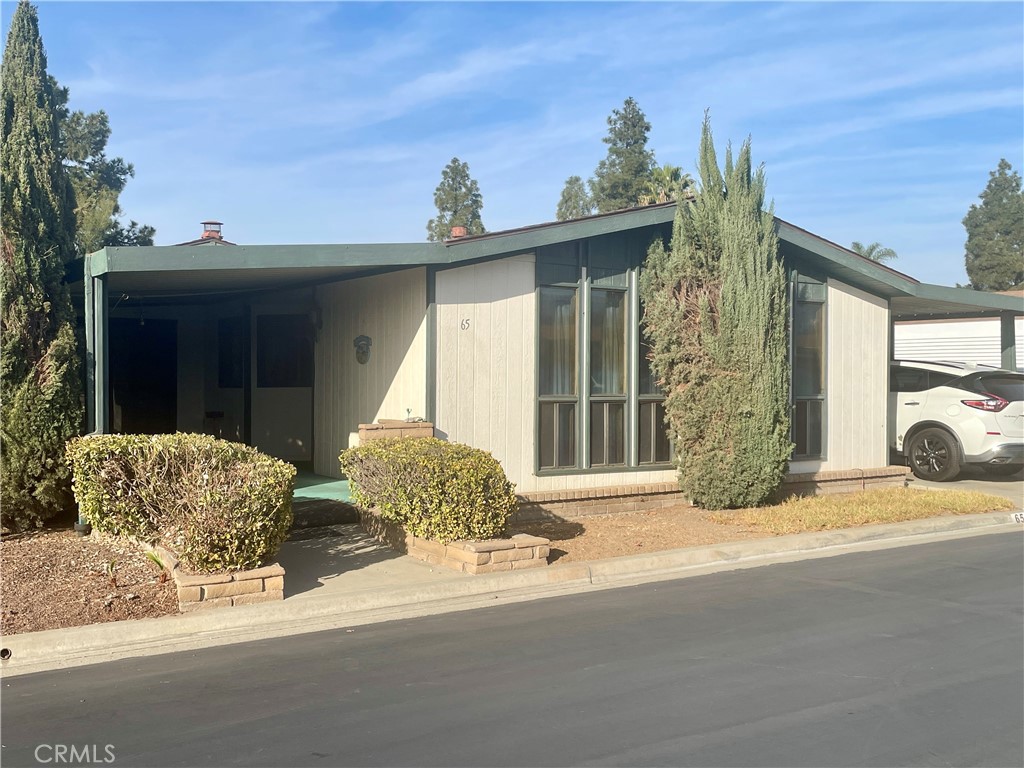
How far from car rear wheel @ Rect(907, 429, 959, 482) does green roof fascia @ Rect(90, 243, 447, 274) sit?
9126mm

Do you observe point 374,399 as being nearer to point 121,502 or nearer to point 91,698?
point 121,502

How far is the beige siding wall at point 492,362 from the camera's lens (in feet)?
31.9

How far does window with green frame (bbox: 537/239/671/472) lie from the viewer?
10.4 m

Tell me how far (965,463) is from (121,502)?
12184mm

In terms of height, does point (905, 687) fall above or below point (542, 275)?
below

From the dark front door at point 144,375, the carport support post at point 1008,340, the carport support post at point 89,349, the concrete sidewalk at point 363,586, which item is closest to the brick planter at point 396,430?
the concrete sidewalk at point 363,586

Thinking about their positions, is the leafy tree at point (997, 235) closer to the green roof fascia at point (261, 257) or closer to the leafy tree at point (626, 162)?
the leafy tree at point (626, 162)

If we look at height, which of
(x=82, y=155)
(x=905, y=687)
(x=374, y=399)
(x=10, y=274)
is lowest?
(x=905, y=687)

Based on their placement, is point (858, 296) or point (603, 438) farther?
point (858, 296)

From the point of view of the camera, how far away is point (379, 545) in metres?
8.77

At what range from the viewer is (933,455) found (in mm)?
14422

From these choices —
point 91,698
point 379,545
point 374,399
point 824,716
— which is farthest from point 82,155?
point 824,716

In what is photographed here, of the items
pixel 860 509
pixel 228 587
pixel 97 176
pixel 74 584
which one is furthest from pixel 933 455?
pixel 97 176

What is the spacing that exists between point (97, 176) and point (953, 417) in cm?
2947
